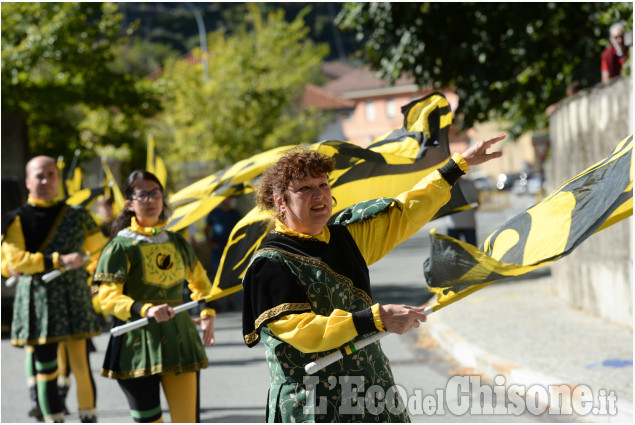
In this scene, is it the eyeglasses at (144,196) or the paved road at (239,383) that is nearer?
the eyeglasses at (144,196)

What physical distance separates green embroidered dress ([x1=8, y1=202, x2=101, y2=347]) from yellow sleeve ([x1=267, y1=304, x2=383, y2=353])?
13.0 ft

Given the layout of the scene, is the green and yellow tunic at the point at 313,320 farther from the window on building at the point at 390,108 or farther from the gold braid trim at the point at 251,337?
the window on building at the point at 390,108

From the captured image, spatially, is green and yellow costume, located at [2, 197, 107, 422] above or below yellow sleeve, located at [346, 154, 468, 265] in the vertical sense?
below

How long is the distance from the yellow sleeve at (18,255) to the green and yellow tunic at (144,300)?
165cm

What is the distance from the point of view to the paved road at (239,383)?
22.8ft

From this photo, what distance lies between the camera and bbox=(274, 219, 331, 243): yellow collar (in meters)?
3.49

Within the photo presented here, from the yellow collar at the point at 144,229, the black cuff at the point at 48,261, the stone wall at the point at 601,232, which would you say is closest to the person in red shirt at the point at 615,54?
the stone wall at the point at 601,232

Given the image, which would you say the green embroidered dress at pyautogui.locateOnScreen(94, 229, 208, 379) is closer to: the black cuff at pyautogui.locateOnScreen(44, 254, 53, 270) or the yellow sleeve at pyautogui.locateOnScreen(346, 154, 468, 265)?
the black cuff at pyautogui.locateOnScreen(44, 254, 53, 270)

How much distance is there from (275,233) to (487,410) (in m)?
3.73

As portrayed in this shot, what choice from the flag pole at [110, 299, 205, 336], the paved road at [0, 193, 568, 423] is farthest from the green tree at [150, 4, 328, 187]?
the flag pole at [110, 299, 205, 336]

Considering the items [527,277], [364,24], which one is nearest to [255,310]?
[364,24]

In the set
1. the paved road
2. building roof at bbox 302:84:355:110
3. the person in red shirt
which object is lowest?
the paved road

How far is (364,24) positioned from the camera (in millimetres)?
13750

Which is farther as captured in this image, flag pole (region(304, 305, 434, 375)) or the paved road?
the paved road
